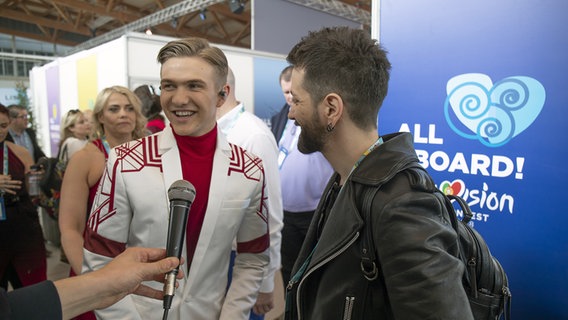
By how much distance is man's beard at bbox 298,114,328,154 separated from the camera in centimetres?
113

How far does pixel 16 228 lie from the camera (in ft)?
8.60

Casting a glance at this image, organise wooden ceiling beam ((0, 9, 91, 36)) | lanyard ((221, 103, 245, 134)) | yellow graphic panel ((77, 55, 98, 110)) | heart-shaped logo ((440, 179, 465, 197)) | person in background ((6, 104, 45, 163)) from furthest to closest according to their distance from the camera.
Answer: wooden ceiling beam ((0, 9, 91, 36))
yellow graphic panel ((77, 55, 98, 110))
person in background ((6, 104, 45, 163))
lanyard ((221, 103, 245, 134))
heart-shaped logo ((440, 179, 465, 197))

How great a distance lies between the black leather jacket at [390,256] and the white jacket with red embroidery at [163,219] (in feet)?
1.18

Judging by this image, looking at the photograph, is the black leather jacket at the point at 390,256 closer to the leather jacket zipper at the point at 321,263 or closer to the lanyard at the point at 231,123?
the leather jacket zipper at the point at 321,263

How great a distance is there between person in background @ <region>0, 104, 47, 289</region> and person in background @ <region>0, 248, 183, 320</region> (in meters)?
1.99

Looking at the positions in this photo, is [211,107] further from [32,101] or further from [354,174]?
[32,101]

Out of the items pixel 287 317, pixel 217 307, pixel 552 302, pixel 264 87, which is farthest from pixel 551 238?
pixel 264 87

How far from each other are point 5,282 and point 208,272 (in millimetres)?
2196

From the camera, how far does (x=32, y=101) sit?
794 centimetres

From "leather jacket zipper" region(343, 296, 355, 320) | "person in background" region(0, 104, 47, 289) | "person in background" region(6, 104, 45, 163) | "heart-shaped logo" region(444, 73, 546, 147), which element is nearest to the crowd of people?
"leather jacket zipper" region(343, 296, 355, 320)

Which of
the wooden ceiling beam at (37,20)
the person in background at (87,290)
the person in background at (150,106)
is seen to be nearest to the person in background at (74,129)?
the person in background at (150,106)

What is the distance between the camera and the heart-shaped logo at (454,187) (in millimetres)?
1628

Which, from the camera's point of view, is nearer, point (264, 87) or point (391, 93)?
point (391, 93)

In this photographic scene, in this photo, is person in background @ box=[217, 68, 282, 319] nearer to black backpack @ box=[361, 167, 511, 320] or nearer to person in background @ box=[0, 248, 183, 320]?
person in background @ box=[0, 248, 183, 320]
